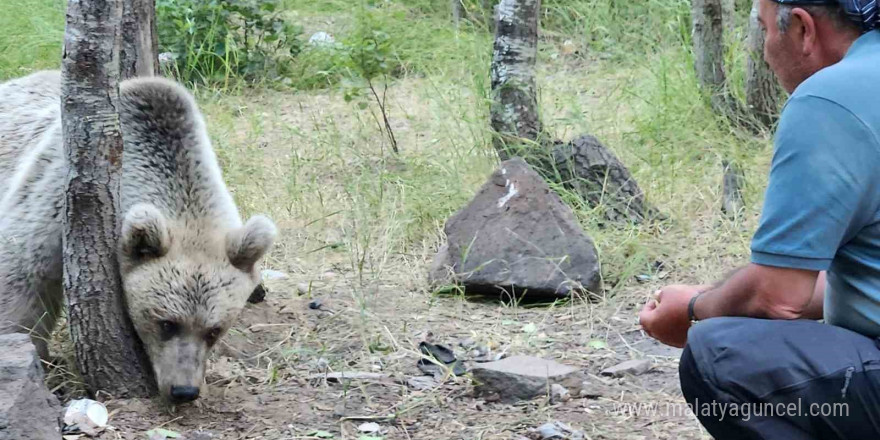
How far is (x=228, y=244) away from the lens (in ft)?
14.1

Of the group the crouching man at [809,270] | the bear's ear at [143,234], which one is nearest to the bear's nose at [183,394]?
the bear's ear at [143,234]

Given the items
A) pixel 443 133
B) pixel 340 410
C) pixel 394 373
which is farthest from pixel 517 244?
pixel 443 133

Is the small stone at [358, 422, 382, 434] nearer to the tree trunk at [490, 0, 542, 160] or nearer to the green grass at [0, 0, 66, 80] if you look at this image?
the tree trunk at [490, 0, 542, 160]

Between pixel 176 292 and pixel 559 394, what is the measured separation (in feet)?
5.35

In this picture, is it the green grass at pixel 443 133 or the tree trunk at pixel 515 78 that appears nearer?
the green grass at pixel 443 133

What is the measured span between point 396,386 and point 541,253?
54.9 inches

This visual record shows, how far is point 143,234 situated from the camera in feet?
13.3

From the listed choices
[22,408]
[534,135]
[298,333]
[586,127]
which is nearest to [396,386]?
[298,333]

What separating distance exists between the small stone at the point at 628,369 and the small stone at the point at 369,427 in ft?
3.71

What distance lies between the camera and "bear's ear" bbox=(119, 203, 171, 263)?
13.2 feet

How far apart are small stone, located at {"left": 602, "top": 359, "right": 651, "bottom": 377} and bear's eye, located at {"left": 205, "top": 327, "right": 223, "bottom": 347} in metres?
1.72

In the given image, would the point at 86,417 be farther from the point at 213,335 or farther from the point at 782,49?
the point at 782,49

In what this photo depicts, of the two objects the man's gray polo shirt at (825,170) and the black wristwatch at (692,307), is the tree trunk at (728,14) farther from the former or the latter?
the man's gray polo shirt at (825,170)

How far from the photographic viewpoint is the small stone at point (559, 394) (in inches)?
166
